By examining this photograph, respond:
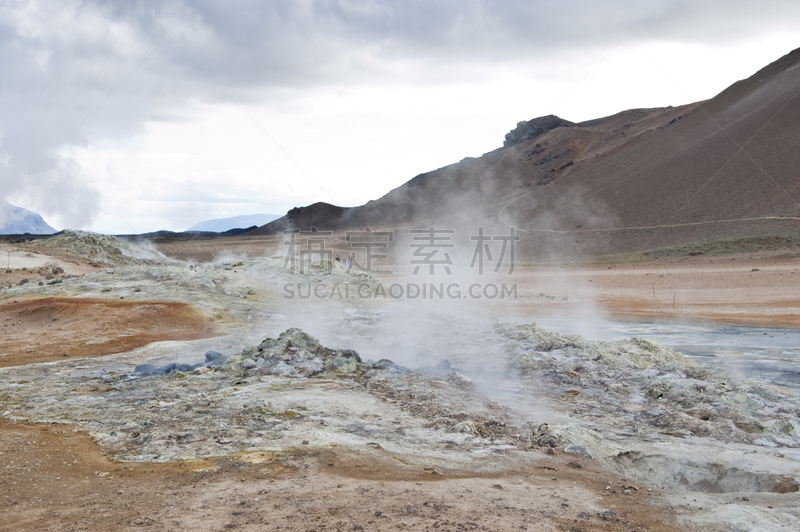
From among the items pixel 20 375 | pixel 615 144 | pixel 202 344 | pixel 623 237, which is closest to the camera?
pixel 20 375

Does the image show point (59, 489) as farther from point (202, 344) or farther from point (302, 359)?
point (202, 344)

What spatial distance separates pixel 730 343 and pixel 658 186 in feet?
124

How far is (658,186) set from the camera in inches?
1860

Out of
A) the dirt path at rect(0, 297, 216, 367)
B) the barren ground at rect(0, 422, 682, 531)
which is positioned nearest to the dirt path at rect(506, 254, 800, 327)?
the dirt path at rect(0, 297, 216, 367)

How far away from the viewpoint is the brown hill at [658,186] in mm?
38094

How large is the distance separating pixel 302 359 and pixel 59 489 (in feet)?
15.1

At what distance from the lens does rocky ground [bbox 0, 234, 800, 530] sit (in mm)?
4395

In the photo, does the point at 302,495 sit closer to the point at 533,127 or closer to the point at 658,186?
the point at 658,186

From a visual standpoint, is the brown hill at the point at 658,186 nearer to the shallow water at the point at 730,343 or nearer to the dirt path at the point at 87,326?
the shallow water at the point at 730,343

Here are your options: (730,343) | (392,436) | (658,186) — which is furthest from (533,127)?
(392,436)

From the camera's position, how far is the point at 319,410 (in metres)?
7.13

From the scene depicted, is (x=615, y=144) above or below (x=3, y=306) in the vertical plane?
above

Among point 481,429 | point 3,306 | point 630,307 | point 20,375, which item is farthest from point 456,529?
point 630,307

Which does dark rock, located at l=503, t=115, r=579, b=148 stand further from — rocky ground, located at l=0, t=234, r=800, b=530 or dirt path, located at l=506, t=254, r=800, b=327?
rocky ground, located at l=0, t=234, r=800, b=530
